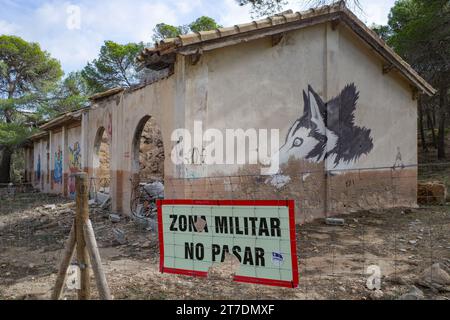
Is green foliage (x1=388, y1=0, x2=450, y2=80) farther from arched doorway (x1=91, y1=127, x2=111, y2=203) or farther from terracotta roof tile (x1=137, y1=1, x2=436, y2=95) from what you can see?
arched doorway (x1=91, y1=127, x2=111, y2=203)

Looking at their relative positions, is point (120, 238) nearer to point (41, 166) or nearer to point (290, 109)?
point (290, 109)

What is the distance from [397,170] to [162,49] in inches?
305

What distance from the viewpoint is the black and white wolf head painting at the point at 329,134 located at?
879 centimetres

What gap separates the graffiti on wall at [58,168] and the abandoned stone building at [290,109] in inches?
283

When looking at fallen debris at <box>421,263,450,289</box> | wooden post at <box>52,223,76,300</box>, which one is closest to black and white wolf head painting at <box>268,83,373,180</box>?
fallen debris at <box>421,263,450,289</box>

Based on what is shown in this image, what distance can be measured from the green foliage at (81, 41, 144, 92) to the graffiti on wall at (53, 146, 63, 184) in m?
9.65

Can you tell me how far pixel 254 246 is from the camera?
12.2 feet

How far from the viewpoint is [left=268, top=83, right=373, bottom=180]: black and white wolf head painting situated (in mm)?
8789

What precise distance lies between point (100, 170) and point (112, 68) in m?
15.2

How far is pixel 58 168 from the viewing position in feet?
62.4

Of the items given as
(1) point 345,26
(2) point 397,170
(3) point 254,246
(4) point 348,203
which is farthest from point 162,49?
(2) point 397,170
